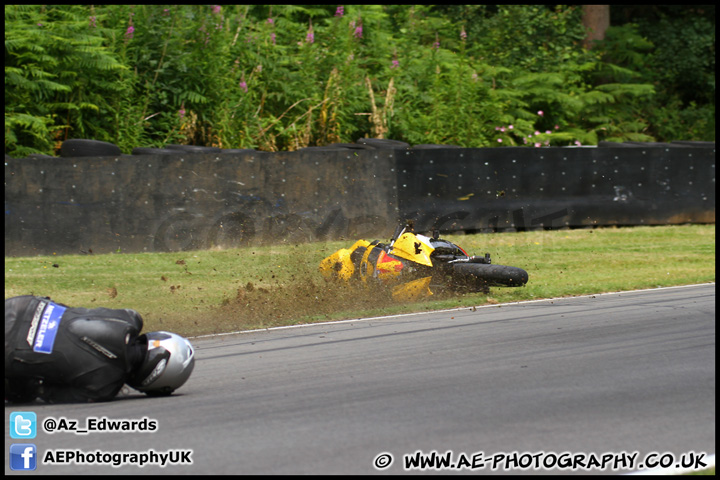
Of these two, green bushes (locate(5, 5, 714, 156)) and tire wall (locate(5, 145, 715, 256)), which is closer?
tire wall (locate(5, 145, 715, 256))

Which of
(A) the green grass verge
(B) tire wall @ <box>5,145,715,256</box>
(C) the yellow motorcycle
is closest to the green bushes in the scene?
(B) tire wall @ <box>5,145,715,256</box>

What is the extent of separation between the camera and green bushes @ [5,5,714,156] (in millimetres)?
17766

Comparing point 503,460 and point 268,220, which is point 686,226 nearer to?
point 268,220

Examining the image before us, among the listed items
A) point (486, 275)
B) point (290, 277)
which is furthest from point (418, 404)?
point (290, 277)

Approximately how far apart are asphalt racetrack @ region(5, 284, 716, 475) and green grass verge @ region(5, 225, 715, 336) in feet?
3.77

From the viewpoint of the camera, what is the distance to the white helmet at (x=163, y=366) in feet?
19.1

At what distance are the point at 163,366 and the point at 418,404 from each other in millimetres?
1688

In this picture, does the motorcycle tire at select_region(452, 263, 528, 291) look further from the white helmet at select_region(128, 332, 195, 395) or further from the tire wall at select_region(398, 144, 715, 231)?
the tire wall at select_region(398, 144, 715, 231)

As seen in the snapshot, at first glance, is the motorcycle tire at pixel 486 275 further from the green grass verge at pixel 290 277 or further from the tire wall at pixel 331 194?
the tire wall at pixel 331 194

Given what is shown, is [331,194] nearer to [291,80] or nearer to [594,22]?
[291,80]

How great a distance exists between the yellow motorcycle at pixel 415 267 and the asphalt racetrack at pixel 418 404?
1.28 metres

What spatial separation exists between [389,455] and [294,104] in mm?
16024

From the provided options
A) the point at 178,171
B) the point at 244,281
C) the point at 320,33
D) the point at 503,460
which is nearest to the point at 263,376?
the point at 503,460

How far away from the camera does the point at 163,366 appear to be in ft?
19.1
